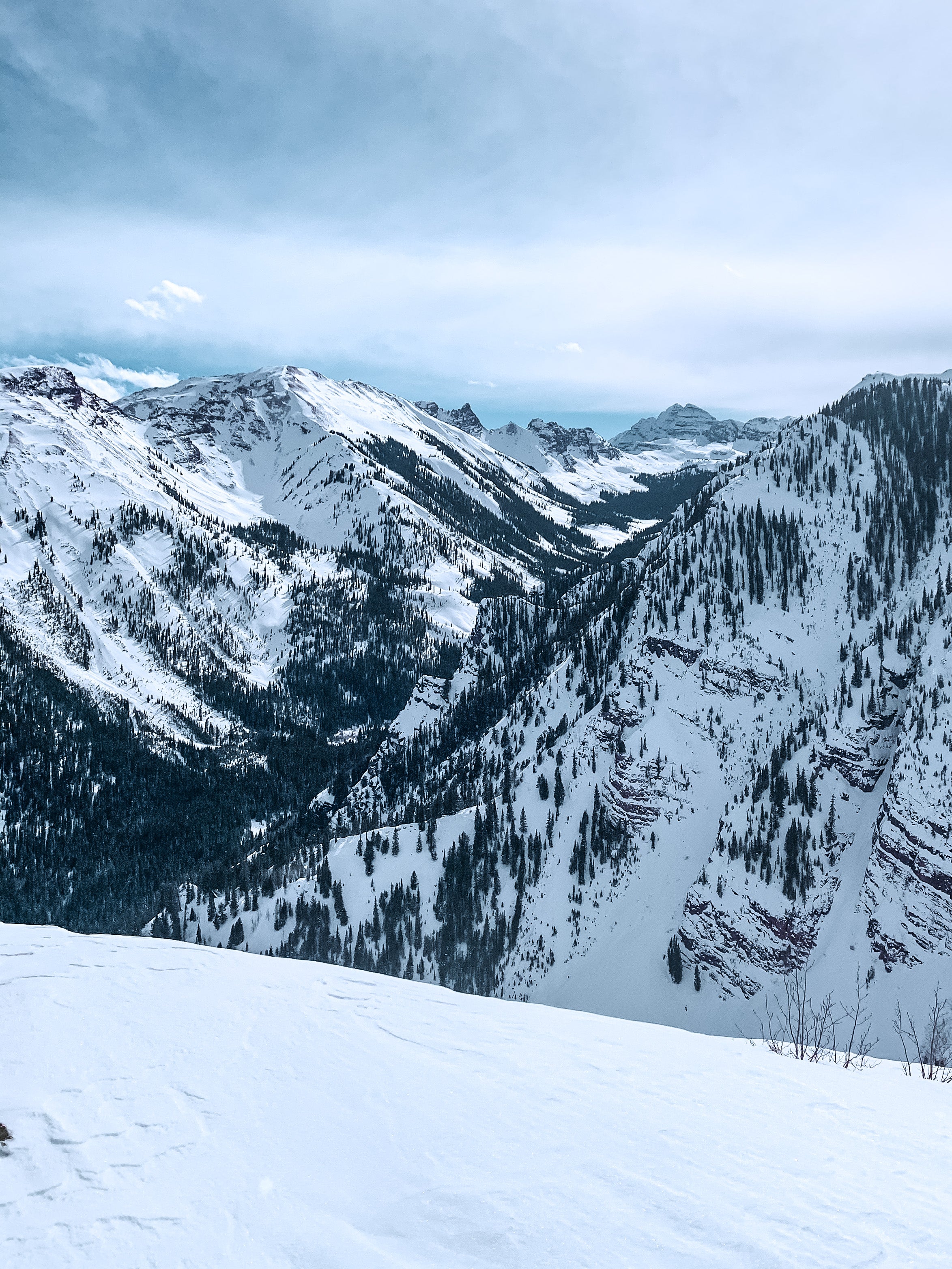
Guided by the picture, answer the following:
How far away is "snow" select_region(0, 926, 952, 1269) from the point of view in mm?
8367

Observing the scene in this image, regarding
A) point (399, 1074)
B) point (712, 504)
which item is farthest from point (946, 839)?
point (712, 504)

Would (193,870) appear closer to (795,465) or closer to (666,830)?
(666,830)

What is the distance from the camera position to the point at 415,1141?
420 inches

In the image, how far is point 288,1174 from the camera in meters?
9.70

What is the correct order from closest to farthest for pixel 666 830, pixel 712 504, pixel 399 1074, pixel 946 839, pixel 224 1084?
pixel 224 1084
pixel 399 1074
pixel 946 839
pixel 666 830
pixel 712 504

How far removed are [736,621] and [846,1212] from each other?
107389 mm

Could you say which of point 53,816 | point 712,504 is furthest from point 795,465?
point 53,816

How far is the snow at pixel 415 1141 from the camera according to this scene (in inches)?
329

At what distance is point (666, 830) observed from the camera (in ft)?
297

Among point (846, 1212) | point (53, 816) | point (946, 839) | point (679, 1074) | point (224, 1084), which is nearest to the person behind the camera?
point (846, 1212)

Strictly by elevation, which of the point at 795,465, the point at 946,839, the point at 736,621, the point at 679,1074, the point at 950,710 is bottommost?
the point at 946,839

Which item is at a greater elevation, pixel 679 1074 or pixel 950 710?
pixel 950 710

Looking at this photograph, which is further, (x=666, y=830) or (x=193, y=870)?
(x=193, y=870)

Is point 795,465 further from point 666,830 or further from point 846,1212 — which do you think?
point 846,1212
